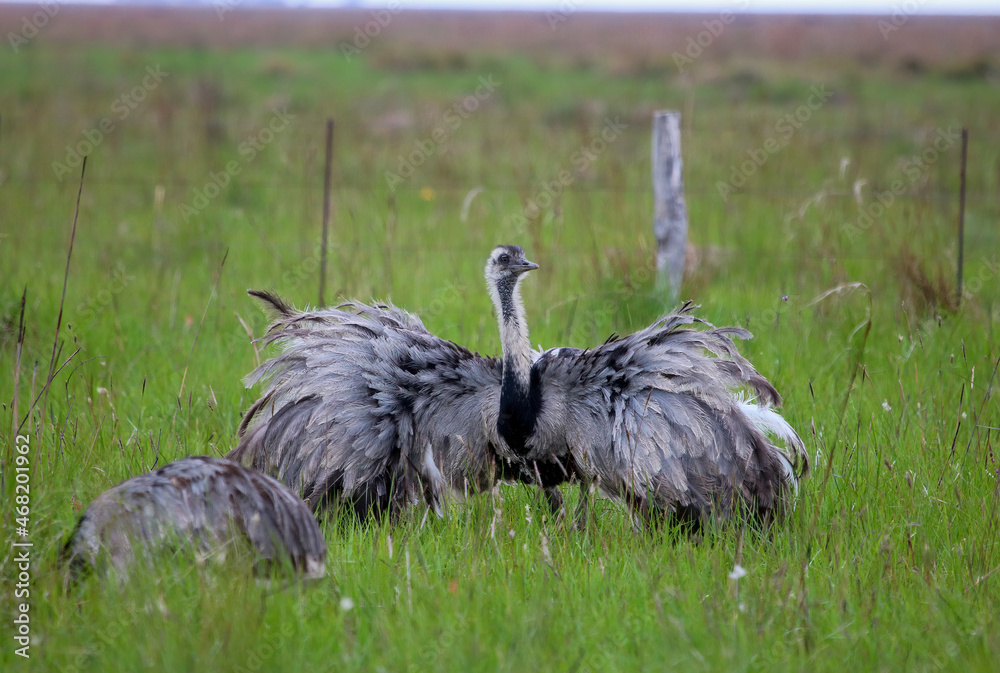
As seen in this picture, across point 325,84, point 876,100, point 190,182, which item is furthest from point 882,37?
point 190,182

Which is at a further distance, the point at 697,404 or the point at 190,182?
the point at 190,182

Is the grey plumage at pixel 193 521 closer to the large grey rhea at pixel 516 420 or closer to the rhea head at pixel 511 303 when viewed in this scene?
the large grey rhea at pixel 516 420

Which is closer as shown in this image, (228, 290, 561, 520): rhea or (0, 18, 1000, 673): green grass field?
(0, 18, 1000, 673): green grass field

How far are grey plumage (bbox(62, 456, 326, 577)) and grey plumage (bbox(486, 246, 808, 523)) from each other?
3.50 ft

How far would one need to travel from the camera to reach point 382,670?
2570mm

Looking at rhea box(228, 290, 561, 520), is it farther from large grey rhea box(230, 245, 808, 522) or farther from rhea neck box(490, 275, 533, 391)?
rhea neck box(490, 275, 533, 391)

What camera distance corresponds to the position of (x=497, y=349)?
570 cm

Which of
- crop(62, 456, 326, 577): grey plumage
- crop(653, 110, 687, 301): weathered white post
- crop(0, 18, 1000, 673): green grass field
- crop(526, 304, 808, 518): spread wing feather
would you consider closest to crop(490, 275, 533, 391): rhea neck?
crop(526, 304, 808, 518): spread wing feather

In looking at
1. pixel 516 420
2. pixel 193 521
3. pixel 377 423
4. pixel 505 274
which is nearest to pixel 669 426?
pixel 516 420

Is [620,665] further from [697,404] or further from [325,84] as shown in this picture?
[325,84]

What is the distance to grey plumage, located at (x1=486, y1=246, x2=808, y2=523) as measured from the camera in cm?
372

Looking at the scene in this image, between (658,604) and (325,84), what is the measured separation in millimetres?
18166

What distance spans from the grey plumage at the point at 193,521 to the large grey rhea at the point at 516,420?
85 centimetres

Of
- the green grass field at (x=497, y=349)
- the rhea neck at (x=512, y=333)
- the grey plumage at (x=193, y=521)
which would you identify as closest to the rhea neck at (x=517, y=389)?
the rhea neck at (x=512, y=333)
